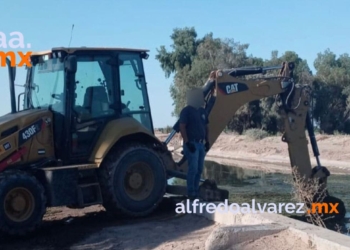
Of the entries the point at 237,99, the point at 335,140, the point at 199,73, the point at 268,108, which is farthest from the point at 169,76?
the point at 237,99

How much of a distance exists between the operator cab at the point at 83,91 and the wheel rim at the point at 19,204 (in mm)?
1145

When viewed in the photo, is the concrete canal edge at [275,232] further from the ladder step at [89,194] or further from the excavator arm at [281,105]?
the excavator arm at [281,105]

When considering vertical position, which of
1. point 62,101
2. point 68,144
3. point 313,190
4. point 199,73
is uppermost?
point 199,73

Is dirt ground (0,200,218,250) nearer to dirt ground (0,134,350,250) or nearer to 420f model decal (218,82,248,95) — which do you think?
dirt ground (0,134,350,250)

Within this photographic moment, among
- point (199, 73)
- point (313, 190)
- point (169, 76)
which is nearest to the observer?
point (313, 190)

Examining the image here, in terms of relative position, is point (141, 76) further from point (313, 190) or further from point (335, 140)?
point (335, 140)

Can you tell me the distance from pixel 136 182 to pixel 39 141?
1.78 metres

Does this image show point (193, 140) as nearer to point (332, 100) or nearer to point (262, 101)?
point (262, 101)

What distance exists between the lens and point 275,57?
51.0m

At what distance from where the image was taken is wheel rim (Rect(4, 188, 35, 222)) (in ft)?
30.5

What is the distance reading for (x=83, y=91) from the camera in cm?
1048

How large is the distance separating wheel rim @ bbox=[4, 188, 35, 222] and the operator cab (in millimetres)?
1145

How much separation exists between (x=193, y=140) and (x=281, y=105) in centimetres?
279

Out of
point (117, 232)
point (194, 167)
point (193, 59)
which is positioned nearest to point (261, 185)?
point (194, 167)
